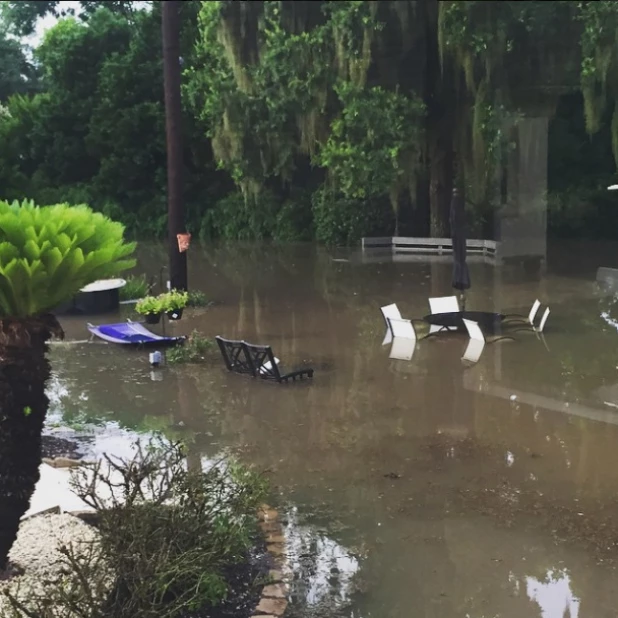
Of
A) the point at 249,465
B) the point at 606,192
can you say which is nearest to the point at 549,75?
the point at 249,465

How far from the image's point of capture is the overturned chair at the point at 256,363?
303 inches

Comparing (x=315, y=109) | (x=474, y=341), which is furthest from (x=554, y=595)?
(x=474, y=341)

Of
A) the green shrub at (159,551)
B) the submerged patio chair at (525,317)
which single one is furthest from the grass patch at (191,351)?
the green shrub at (159,551)

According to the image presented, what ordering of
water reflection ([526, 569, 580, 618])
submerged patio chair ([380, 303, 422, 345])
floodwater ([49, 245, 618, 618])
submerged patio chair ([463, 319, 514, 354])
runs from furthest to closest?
submerged patio chair ([380, 303, 422, 345]) → submerged patio chair ([463, 319, 514, 354]) → floodwater ([49, 245, 618, 618]) → water reflection ([526, 569, 580, 618])

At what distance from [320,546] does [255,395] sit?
3.15 meters

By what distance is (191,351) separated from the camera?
8758mm

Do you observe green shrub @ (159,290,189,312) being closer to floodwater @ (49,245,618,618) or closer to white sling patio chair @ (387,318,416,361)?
floodwater @ (49,245,618,618)

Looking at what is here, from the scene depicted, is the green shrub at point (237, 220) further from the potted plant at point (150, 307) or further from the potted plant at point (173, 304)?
the potted plant at point (150, 307)

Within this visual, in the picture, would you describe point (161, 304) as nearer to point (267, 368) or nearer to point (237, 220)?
point (267, 368)

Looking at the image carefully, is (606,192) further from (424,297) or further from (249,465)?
(249,465)

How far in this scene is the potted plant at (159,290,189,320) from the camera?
10.4 metres

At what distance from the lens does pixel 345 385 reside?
303 inches

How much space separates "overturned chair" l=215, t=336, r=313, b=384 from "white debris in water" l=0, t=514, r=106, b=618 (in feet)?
11.6

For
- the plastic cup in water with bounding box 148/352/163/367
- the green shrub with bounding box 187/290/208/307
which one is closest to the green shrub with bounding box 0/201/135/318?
the plastic cup in water with bounding box 148/352/163/367
